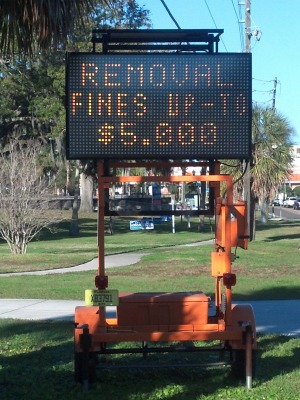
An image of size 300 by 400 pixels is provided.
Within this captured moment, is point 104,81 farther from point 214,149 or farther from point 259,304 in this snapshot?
point 259,304

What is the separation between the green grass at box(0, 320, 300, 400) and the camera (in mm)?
7324

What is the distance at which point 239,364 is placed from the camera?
774 cm

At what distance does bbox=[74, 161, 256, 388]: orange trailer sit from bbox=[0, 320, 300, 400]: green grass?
0.20 metres

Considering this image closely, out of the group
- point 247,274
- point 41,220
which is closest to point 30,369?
point 247,274

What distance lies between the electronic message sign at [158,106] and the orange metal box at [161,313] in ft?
4.81

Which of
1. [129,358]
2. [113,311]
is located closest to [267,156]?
[113,311]

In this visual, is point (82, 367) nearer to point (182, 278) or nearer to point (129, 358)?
point (129, 358)

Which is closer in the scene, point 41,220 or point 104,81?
point 104,81

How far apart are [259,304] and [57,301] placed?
3.71 metres

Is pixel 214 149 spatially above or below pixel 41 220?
above

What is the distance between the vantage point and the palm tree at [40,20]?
7.00 meters

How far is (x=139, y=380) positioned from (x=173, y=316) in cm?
75

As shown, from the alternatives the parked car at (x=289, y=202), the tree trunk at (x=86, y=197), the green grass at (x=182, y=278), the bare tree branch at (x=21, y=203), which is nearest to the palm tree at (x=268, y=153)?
the green grass at (x=182, y=278)

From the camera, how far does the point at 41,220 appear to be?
26875 millimetres
